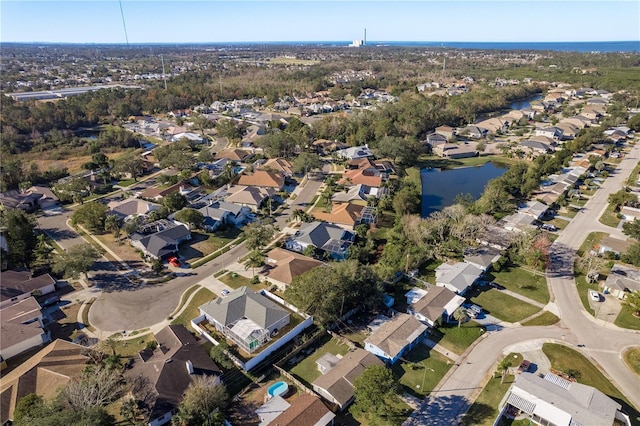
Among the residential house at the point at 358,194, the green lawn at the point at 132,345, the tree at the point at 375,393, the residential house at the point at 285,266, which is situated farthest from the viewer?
the residential house at the point at 358,194

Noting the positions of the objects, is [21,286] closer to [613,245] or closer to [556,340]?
[556,340]

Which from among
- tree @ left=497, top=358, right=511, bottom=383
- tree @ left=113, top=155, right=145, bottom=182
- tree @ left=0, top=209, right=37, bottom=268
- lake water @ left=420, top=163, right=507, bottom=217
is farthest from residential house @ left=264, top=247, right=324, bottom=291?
tree @ left=113, top=155, right=145, bottom=182

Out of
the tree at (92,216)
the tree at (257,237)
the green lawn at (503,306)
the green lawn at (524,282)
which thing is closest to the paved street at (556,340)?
the green lawn at (524,282)

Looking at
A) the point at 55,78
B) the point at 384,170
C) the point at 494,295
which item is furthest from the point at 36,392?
the point at 55,78

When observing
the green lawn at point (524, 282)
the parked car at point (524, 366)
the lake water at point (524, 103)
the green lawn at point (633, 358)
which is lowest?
the green lawn at point (633, 358)

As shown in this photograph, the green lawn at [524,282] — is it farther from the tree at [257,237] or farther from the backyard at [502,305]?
the tree at [257,237]

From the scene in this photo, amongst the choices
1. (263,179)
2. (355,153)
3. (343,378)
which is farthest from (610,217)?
(263,179)

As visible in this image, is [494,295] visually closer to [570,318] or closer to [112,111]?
[570,318]
